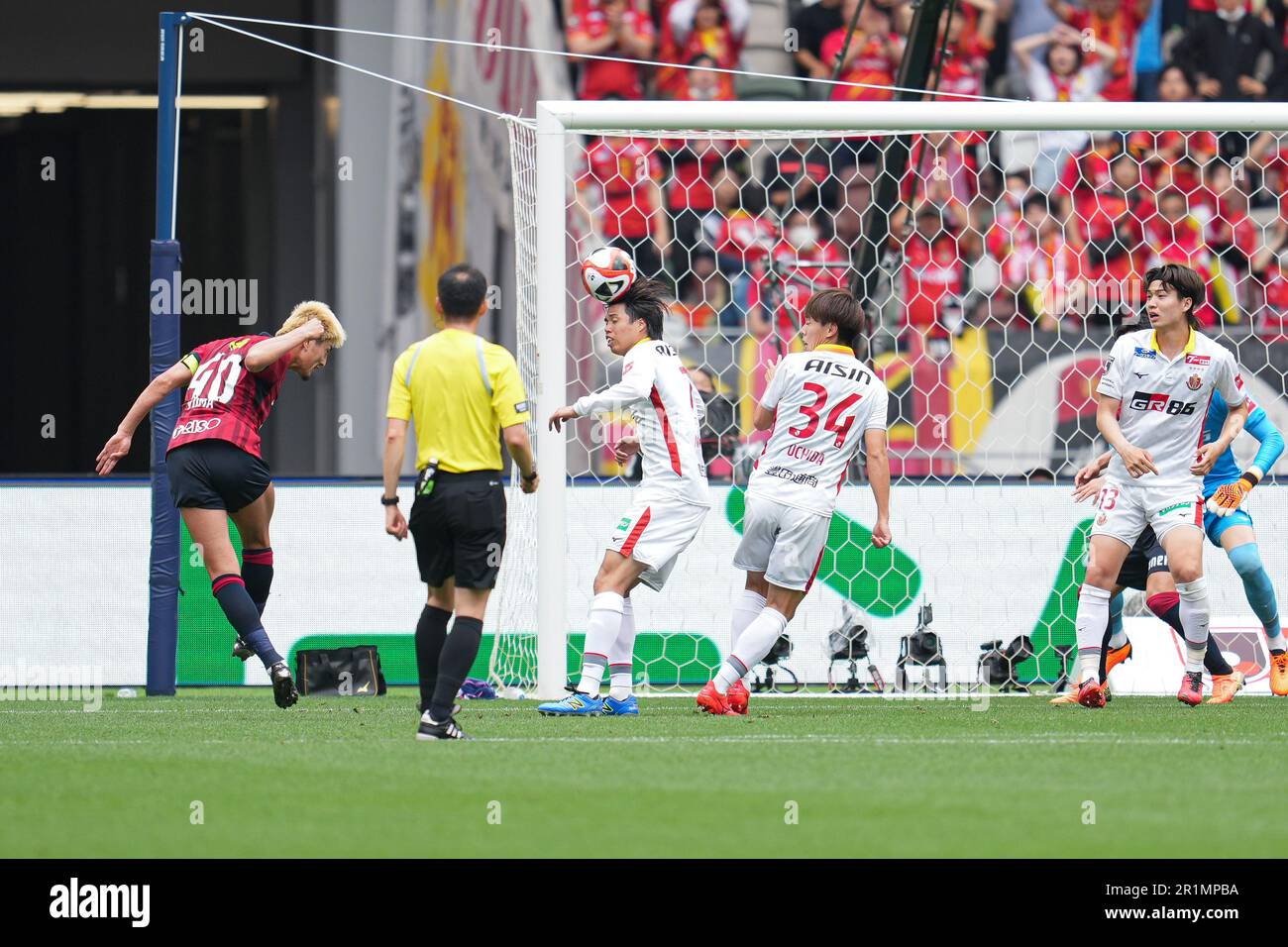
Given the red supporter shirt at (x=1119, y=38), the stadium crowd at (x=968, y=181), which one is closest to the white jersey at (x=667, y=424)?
the stadium crowd at (x=968, y=181)

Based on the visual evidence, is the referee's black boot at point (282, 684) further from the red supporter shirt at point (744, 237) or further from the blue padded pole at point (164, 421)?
the red supporter shirt at point (744, 237)

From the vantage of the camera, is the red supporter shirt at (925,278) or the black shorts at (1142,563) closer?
the black shorts at (1142,563)

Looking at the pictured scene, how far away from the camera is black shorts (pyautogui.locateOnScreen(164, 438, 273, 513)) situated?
8.52 metres

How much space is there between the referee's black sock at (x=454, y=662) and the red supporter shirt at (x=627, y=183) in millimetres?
7269

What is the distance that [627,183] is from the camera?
13.9 metres

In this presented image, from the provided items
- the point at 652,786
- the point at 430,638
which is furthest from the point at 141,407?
the point at 652,786

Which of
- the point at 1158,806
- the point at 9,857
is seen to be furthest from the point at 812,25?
the point at 9,857

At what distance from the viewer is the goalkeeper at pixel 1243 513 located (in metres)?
8.71

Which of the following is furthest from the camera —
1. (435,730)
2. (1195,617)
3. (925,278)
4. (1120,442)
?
(925,278)

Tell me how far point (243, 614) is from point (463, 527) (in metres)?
1.82

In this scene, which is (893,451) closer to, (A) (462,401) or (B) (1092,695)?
(B) (1092,695)

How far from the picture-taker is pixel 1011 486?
10.6 metres

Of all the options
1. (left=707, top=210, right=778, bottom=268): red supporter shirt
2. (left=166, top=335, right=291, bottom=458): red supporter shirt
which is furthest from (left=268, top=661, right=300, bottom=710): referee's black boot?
(left=707, top=210, right=778, bottom=268): red supporter shirt

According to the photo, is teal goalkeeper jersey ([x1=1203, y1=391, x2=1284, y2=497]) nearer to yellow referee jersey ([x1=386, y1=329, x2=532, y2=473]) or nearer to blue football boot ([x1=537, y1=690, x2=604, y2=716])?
blue football boot ([x1=537, y1=690, x2=604, y2=716])
